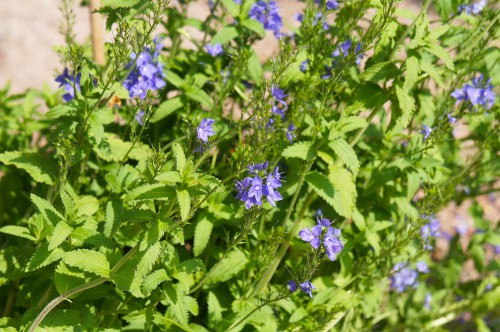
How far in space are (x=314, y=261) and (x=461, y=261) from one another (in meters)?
2.74

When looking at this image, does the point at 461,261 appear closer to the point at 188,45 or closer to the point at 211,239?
the point at 211,239

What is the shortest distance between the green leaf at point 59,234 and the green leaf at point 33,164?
53cm

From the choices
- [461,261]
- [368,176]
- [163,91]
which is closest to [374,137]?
[368,176]

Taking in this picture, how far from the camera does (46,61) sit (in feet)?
22.1

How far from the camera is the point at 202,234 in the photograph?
3100 millimetres

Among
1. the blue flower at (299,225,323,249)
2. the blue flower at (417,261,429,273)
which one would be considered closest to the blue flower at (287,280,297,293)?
the blue flower at (299,225,323,249)

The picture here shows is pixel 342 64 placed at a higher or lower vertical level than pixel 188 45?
lower

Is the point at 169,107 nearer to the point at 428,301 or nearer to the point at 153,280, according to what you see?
the point at 153,280

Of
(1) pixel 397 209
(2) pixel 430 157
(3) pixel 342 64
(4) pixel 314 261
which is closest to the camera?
(4) pixel 314 261

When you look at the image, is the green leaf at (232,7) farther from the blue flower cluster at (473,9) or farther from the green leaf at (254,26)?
the blue flower cluster at (473,9)

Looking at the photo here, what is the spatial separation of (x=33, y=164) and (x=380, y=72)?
1858 millimetres

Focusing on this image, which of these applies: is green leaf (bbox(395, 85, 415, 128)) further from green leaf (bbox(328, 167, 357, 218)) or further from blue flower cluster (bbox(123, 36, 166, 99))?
blue flower cluster (bbox(123, 36, 166, 99))

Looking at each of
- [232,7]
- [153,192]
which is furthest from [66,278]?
[232,7]

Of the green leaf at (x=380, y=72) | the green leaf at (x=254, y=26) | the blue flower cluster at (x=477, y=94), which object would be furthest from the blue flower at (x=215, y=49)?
the blue flower cluster at (x=477, y=94)
